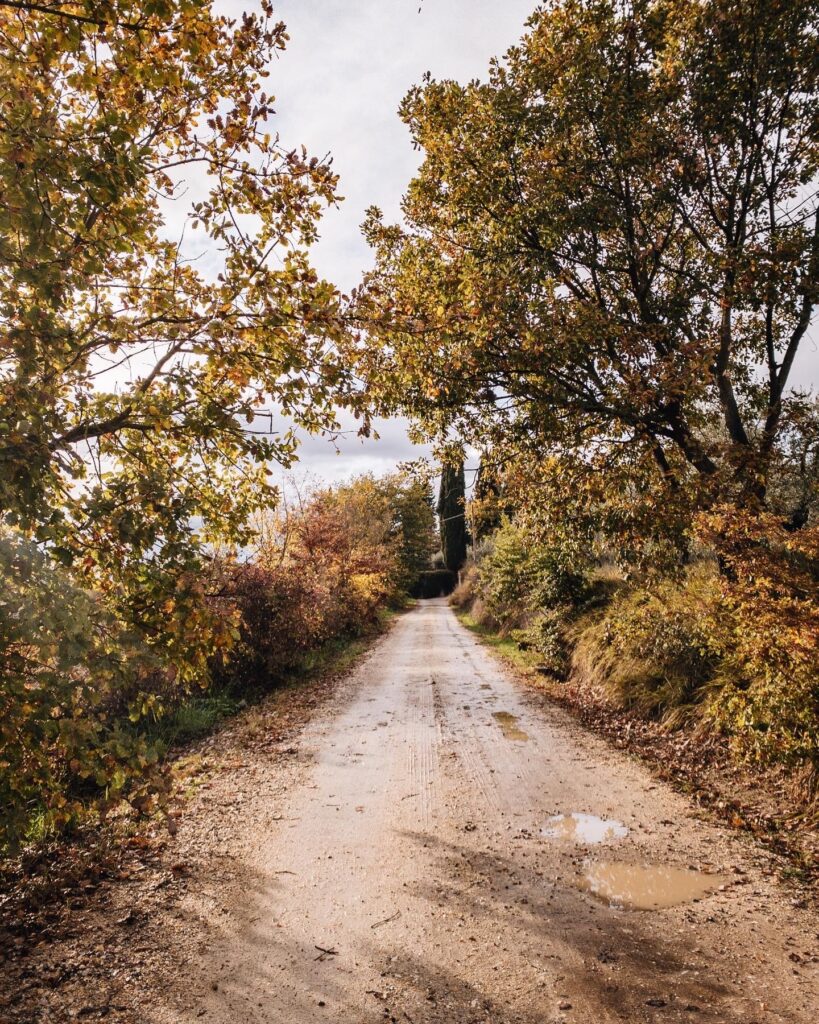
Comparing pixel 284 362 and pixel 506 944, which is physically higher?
pixel 284 362

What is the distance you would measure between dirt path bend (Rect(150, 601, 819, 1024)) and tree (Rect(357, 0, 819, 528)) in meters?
3.96

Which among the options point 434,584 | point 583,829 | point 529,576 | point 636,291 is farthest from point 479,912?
point 434,584

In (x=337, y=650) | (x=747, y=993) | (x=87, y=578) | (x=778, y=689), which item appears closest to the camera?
(x=747, y=993)

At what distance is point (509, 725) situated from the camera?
9164 mm

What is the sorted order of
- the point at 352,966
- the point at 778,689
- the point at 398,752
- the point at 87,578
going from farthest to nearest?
the point at 398,752
the point at 778,689
the point at 87,578
the point at 352,966

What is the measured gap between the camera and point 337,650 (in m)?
17.8

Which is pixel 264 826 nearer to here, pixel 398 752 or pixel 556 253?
pixel 398 752

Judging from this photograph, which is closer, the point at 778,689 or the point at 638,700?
the point at 778,689

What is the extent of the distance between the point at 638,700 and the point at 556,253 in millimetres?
6594

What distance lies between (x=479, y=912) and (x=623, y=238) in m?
8.99

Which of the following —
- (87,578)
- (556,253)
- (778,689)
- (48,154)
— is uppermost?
(556,253)

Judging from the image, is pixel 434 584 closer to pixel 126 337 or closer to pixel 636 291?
pixel 636 291

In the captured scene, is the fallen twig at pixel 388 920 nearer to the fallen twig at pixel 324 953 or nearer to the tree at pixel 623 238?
the fallen twig at pixel 324 953

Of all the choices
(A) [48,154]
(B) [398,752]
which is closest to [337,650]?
(B) [398,752]
